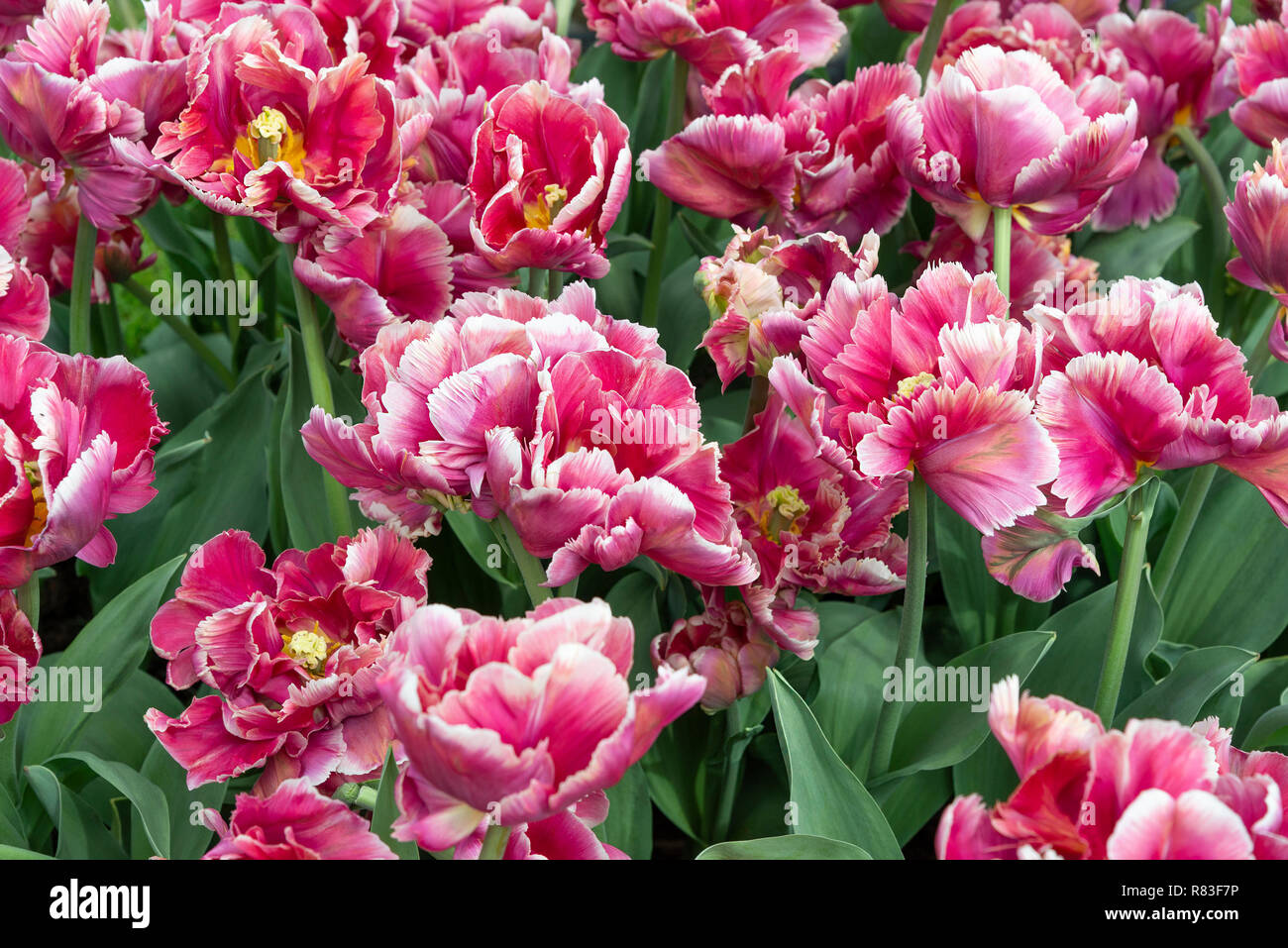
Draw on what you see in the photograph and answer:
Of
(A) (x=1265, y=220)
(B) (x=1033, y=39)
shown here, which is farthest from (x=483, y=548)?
(B) (x=1033, y=39)

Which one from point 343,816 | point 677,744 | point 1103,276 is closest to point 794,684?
point 677,744

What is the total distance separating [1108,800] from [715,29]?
99cm

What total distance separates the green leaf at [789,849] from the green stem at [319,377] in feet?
1.57

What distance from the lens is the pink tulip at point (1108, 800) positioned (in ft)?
1.67

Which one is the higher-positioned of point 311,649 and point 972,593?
point 311,649

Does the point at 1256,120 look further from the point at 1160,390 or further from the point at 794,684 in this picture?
the point at 794,684

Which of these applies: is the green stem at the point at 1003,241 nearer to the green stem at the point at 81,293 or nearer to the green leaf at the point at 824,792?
the green leaf at the point at 824,792

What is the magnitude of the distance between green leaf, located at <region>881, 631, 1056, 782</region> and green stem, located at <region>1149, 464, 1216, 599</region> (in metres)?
0.20

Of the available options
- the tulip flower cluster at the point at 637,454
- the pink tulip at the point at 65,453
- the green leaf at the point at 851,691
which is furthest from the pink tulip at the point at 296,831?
the green leaf at the point at 851,691

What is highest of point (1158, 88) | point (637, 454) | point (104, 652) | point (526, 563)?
point (1158, 88)

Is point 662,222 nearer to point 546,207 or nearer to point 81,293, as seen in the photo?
point 546,207

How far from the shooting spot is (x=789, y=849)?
733 mm

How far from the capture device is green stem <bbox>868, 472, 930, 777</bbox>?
848mm

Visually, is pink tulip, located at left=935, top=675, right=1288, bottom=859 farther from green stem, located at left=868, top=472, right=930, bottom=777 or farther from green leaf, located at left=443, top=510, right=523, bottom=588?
green leaf, located at left=443, top=510, right=523, bottom=588
